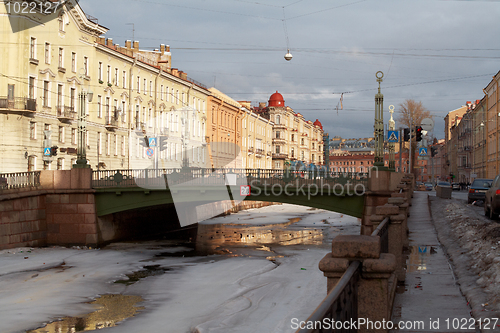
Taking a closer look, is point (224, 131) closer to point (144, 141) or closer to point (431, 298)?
point (144, 141)

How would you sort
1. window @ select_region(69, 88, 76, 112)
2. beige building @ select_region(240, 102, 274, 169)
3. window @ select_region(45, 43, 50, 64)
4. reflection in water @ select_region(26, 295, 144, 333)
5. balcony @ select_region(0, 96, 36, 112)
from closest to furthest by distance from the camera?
reflection in water @ select_region(26, 295, 144, 333)
balcony @ select_region(0, 96, 36, 112)
window @ select_region(45, 43, 50, 64)
window @ select_region(69, 88, 76, 112)
beige building @ select_region(240, 102, 274, 169)

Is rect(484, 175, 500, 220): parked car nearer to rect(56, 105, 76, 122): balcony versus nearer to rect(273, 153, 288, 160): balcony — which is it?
rect(56, 105, 76, 122): balcony

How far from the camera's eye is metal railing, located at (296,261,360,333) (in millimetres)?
3420

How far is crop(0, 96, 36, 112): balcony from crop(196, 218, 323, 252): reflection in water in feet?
47.0

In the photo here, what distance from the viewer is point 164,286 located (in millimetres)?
19547

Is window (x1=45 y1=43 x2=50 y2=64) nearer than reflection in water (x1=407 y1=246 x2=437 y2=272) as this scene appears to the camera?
No

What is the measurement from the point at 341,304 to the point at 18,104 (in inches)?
1369

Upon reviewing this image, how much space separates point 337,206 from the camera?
90.1ft

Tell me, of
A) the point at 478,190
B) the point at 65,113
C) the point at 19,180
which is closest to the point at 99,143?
the point at 65,113

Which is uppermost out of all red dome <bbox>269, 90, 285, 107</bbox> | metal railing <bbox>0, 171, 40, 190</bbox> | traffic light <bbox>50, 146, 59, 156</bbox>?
red dome <bbox>269, 90, 285, 107</bbox>

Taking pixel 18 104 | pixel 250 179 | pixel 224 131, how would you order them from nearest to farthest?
pixel 250 179
pixel 18 104
pixel 224 131

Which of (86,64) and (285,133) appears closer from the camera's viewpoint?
(86,64)

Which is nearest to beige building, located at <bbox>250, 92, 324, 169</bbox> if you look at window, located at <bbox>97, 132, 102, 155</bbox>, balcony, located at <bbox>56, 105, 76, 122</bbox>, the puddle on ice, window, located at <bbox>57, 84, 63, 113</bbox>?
window, located at <bbox>97, 132, 102, 155</bbox>

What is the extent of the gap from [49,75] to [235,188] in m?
18.0
